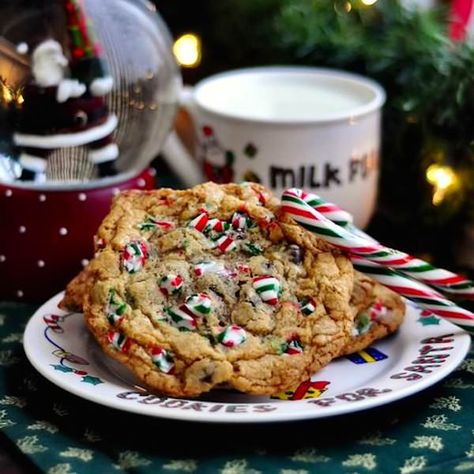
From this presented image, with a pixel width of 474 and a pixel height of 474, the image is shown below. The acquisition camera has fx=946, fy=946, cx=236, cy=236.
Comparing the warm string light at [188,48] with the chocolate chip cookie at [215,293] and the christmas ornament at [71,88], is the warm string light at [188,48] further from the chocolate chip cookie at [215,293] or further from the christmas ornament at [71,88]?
the chocolate chip cookie at [215,293]

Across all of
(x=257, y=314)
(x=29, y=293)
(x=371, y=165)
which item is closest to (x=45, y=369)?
(x=257, y=314)

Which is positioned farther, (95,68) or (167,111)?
(167,111)

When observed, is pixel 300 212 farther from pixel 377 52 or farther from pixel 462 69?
pixel 377 52

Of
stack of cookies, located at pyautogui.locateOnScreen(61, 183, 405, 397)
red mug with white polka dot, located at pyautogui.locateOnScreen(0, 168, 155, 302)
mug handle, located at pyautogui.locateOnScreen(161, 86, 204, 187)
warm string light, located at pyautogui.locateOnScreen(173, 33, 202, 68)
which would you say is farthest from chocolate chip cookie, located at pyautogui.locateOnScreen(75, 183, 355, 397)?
warm string light, located at pyautogui.locateOnScreen(173, 33, 202, 68)

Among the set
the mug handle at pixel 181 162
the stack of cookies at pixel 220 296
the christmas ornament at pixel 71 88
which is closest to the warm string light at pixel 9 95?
the christmas ornament at pixel 71 88

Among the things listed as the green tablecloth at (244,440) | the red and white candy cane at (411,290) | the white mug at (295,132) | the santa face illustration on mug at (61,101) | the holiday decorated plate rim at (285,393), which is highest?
the santa face illustration on mug at (61,101)

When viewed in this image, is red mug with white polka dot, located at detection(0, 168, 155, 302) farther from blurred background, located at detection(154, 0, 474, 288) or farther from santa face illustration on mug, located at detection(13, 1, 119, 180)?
blurred background, located at detection(154, 0, 474, 288)
